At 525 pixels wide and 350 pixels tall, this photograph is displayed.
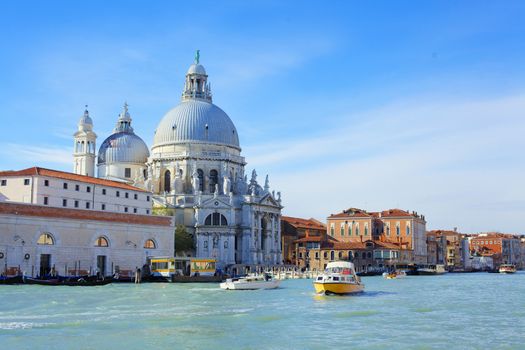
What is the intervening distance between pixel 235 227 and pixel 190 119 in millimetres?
12263

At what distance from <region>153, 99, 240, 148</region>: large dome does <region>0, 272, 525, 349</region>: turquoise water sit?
39.9 metres

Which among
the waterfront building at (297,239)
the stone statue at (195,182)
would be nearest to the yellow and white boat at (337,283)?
the stone statue at (195,182)

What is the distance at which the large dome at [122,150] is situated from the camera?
78.0m

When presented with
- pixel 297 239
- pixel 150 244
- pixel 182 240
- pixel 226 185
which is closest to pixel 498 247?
pixel 297 239

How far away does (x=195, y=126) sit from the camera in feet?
248

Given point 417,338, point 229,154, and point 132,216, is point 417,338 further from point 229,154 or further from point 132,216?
point 229,154

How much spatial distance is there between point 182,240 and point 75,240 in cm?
1896

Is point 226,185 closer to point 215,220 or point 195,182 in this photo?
point 195,182

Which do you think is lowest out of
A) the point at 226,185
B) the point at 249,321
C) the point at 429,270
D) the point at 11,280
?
the point at 249,321

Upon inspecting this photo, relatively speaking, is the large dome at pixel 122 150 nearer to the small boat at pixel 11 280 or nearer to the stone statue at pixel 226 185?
the stone statue at pixel 226 185

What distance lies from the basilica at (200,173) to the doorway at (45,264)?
77.9 ft

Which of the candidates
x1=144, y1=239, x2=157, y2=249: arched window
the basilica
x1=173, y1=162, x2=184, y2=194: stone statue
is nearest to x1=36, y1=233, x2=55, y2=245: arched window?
x1=144, y1=239, x2=157, y2=249: arched window

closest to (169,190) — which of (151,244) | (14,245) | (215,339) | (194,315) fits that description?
(151,244)

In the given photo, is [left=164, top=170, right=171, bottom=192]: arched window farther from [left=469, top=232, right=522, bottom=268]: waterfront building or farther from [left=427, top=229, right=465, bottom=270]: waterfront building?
[left=469, top=232, right=522, bottom=268]: waterfront building
